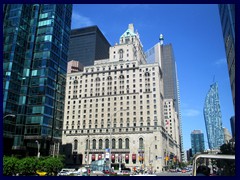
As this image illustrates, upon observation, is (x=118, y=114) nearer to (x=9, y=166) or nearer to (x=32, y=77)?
(x=32, y=77)

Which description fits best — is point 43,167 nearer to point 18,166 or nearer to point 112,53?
point 18,166

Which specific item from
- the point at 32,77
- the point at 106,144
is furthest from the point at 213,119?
the point at 32,77

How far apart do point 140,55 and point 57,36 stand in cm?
7931

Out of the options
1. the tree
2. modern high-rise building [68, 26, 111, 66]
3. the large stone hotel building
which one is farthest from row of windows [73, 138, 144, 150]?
modern high-rise building [68, 26, 111, 66]

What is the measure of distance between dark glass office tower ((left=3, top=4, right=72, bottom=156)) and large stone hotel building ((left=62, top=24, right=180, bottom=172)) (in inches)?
1750

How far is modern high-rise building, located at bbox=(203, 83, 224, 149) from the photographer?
515 feet

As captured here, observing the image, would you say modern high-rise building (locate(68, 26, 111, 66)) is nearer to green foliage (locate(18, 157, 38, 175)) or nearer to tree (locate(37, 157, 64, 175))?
tree (locate(37, 157, 64, 175))

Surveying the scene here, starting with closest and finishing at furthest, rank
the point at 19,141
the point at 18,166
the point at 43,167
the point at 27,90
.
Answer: the point at 18,166, the point at 43,167, the point at 19,141, the point at 27,90

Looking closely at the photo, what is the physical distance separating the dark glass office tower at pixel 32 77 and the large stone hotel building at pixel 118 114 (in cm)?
4444

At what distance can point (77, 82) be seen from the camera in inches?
5025

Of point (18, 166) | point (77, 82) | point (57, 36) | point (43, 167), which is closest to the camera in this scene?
point (18, 166)

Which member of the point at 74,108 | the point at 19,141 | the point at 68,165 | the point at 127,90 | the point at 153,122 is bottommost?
the point at 68,165

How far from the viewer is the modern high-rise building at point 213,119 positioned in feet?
515
